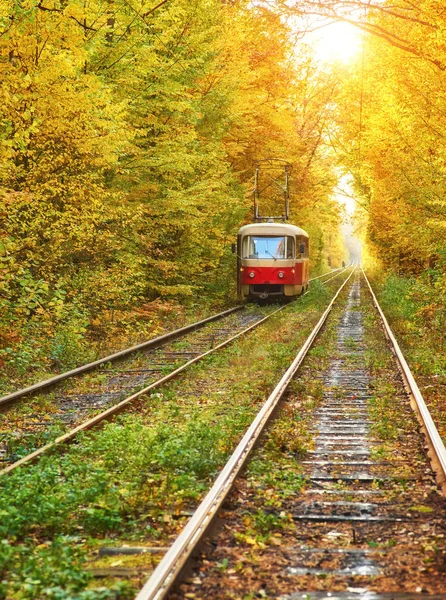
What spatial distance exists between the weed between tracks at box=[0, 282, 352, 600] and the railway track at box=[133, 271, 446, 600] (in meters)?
0.28

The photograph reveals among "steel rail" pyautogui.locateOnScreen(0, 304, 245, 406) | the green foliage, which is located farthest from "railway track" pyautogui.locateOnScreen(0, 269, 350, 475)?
the green foliage

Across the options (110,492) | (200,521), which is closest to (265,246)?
(110,492)

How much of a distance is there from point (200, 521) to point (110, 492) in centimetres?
115

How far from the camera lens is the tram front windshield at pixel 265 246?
88.2 ft

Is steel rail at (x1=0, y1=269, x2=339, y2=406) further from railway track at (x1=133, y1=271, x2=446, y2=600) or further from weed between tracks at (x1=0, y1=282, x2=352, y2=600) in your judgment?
railway track at (x1=133, y1=271, x2=446, y2=600)

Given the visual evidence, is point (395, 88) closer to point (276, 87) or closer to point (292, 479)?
point (276, 87)

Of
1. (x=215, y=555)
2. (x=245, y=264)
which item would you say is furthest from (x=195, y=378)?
(x=245, y=264)

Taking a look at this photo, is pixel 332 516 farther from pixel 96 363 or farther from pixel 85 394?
pixel 96 363

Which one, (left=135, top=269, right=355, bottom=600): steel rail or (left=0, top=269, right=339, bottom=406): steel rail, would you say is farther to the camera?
(left=0, top=269, right=339, bottom=406): steel rail

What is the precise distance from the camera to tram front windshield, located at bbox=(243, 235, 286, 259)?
26.9 metres

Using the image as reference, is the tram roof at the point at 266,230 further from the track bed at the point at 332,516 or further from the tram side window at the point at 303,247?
the track bed at the point at 332,516

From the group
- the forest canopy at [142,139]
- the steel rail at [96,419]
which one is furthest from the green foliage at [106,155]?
the steel rail at [96,419]

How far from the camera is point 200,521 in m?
5.15

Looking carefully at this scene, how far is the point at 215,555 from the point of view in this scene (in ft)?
15.9
